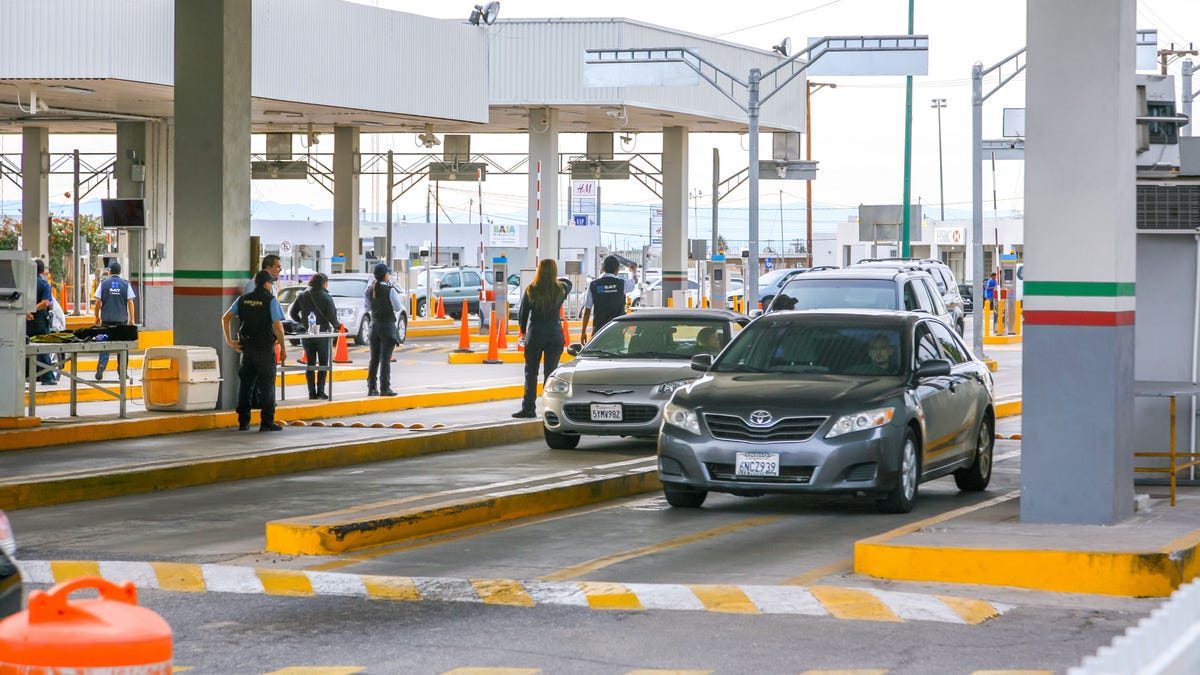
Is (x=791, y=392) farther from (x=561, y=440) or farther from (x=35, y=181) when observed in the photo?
(x=35, y=181)

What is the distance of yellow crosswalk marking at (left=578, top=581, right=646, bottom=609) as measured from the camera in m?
8.80

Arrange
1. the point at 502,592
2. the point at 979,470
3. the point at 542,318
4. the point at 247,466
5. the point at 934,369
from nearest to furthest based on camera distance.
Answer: the point at 502,592
the point at 934,369
the point at 979,470
the point at 247,466
the point at 542,318

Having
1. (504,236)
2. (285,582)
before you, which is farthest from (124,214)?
(504,236)

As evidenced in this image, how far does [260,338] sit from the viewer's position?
1792 centimetres

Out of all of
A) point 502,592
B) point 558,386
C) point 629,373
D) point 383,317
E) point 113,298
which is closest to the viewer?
point 502,592

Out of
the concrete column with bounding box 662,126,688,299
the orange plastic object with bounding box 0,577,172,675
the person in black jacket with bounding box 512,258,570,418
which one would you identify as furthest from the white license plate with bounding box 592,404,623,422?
the concrete column with bounding box 662,126,688,299

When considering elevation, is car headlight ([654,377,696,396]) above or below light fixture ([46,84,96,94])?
below

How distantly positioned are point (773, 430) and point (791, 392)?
1.41ft

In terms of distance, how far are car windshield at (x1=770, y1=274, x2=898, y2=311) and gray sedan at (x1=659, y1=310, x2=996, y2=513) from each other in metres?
7.87

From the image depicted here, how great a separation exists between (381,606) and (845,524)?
4.29 metres

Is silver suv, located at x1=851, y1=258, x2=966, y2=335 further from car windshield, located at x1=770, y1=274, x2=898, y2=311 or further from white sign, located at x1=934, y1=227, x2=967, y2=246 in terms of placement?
white sign, located at x1=934, y1=227, x2=967, y2=246

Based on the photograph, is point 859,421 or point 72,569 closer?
point 72,569

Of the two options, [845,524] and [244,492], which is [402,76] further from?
[845,524]

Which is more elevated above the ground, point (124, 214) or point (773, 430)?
point (124, 214)
